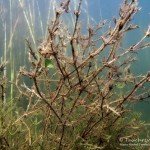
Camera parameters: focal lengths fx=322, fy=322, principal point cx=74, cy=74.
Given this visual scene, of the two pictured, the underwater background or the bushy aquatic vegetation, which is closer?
the bushy aquatic vegetation

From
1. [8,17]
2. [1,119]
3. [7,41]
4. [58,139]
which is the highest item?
[8,17]

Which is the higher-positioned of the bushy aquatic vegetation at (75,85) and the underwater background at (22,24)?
the underwater background at (22,24)

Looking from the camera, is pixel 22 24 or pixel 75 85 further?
pixel 22 24

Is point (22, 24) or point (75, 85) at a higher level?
point (22, 24)

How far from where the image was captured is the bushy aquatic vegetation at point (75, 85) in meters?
1.61

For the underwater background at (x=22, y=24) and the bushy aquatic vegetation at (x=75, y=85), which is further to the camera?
the underwater background at (x=22, y=24)

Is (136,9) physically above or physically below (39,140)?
above

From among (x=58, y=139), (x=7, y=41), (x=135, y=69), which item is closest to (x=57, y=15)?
(x=58, y=139)

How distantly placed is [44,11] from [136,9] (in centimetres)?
573

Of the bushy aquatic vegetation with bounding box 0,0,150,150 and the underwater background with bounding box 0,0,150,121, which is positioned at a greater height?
the underwater background with bounding box 0,0,150,121

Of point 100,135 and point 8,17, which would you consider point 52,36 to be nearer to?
point 100,135

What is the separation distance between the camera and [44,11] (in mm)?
7168

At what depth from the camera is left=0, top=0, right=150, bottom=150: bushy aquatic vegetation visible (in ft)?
5.30

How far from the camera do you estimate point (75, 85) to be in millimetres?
1913
